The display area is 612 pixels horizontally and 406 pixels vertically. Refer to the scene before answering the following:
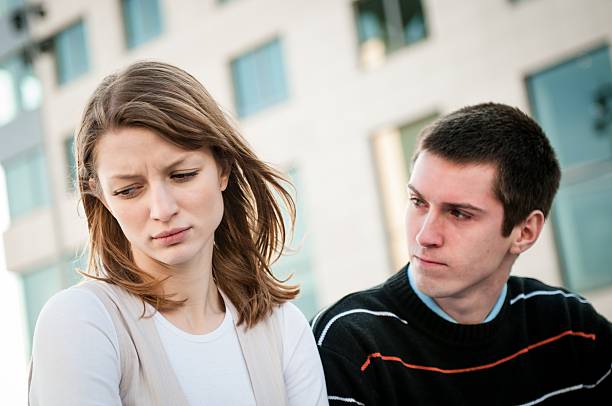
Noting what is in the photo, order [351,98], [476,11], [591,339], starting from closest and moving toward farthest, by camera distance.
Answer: [591,339] → [476,11] → [351,98]

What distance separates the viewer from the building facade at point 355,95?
1116 cm

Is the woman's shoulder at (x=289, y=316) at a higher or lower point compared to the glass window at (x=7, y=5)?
lower

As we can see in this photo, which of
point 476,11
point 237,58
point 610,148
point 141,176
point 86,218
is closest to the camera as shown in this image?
point 141,176

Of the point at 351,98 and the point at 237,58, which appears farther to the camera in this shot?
the point at 237,58

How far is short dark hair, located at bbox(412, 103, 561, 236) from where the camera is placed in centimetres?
321

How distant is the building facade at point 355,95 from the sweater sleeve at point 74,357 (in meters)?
7.55

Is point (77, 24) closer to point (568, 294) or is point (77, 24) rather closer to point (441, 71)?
point (441, 71)

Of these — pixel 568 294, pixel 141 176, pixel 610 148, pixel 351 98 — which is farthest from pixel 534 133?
pixel 351 98

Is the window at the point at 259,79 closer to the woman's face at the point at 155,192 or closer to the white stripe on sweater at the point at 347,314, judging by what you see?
the white stripe on sweater at the point at 347,314

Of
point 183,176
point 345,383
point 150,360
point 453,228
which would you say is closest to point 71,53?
point 453,228

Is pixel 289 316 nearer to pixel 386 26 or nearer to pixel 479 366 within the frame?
pixel 479 366

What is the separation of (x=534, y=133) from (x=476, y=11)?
368 inches

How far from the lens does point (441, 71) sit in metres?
12.6

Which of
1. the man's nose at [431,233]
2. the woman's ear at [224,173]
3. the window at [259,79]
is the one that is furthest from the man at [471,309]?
the window at [259,79]
